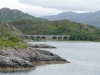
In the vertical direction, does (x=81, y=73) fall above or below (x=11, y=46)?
below

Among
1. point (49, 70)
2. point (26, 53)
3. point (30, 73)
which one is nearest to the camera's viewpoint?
point (30, 73)

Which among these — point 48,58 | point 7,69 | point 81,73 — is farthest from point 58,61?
point 7,69

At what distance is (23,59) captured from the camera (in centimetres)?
7694

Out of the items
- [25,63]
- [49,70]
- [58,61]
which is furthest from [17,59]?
[58,61]

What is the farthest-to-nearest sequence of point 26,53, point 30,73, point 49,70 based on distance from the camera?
point 26,53, point 49,70, point 30,73

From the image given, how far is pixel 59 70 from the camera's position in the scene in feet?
257

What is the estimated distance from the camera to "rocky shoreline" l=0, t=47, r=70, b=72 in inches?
2859

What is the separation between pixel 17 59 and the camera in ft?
243

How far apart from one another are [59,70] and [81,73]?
666 cm

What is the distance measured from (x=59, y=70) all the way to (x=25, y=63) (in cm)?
986

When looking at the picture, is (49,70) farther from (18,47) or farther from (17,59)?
(18,47)

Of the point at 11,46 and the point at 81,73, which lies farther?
the point at 11,46

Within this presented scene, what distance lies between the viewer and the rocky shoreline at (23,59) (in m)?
72.6

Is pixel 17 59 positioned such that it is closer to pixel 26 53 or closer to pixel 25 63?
pixel 25 63
